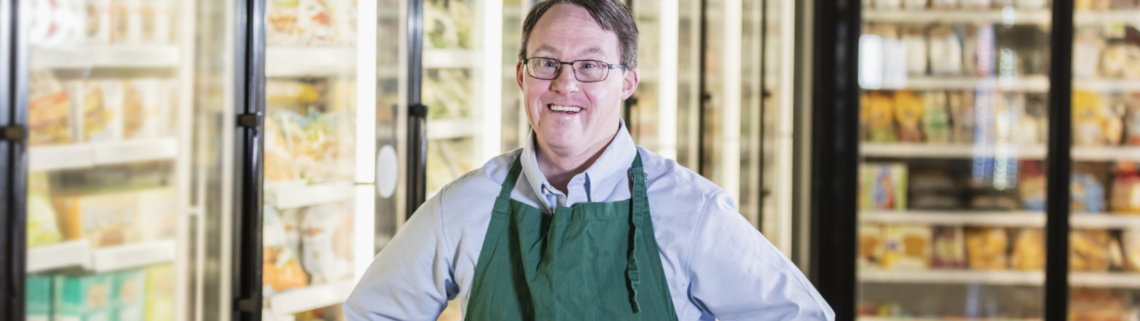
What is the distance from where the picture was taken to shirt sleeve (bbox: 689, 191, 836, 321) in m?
1.26

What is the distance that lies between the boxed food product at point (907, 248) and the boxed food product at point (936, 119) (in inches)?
17.9

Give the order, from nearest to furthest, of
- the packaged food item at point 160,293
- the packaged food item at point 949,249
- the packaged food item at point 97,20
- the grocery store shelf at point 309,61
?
1. the packaged food item at point 97,20
2. the packaged food item at point 160,293
3. the grocery store shelf at point 309,61
4. the packaged food item at point 949,249

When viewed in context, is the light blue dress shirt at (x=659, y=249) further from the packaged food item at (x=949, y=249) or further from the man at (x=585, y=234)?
the packaged food item at (x=949, y=249)

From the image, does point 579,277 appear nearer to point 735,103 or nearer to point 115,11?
point 115,11

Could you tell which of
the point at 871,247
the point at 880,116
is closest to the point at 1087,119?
the point at 880,116

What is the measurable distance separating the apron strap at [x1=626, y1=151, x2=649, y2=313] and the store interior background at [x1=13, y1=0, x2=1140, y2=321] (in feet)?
4.16

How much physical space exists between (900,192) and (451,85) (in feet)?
7.48

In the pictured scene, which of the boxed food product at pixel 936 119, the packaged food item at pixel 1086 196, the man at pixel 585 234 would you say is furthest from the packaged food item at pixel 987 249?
the man at pixel 585 234

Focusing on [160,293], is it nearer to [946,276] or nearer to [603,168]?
[603,168]

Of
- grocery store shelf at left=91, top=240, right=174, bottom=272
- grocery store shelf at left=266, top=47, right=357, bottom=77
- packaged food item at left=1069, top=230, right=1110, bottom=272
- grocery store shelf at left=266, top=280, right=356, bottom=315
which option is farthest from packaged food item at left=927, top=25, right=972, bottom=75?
grocery store shelf at left=91, top=240, right=174, bottom=272

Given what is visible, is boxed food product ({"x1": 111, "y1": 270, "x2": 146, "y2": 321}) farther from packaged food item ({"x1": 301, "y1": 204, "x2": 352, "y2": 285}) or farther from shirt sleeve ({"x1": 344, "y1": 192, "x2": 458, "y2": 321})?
shirt sleeve ({"x1": 344, "y1": 192, "x2": 458, "y2": 321})

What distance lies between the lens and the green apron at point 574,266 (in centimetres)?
124

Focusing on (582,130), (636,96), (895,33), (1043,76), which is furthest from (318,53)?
(1043,76)

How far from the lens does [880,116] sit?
4.30 metres
